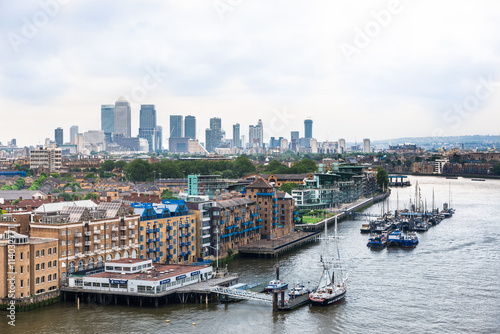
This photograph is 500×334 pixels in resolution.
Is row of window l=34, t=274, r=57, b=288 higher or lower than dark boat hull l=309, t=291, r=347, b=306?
higher

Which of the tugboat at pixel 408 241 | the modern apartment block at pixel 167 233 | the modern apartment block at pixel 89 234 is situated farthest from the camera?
the tugboat at pixel 408 241

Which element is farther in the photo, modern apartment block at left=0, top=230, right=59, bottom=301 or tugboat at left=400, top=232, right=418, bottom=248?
tugboat at left=400, top=232, right=418, bottom=248

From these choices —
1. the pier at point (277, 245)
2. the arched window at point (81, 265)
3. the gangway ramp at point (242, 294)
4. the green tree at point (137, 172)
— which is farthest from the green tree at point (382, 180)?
the arched window at point (81, 265)

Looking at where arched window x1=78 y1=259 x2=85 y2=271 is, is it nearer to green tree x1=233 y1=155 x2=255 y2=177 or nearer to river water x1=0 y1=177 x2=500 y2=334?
river water x1=0 y1=177 x2=500 y2=334

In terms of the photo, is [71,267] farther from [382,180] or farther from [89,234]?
[382,180]

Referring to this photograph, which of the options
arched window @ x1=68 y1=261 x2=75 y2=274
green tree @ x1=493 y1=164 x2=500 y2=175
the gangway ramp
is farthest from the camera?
green tree @ x1=493 y1=164 x2=500 y2=175

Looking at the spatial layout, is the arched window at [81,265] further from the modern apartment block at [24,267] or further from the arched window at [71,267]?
the modern apartment block at [24,267]

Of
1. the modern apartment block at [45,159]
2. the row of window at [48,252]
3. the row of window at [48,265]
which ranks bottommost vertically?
the row of window at [48,265]

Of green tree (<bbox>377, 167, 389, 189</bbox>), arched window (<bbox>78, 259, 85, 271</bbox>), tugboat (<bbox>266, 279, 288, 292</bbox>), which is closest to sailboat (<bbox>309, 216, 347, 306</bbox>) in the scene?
tugboat (<bbox>266, 279, 288, 292</bbox>)

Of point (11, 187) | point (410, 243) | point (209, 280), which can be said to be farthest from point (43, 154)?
point (209, 280)
